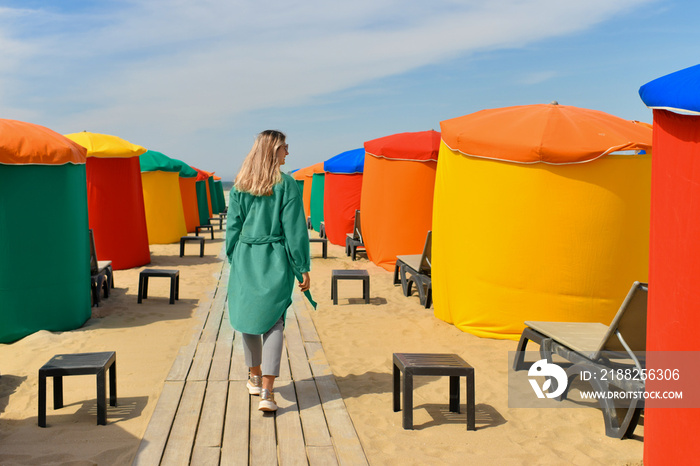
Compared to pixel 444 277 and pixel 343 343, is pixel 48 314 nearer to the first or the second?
pixel 343 343

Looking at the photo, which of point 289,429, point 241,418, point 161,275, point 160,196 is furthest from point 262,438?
point 160,196

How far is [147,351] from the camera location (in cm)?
575

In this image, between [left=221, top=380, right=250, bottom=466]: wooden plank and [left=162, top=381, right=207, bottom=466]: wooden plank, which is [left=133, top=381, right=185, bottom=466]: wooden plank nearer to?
[left=162, top=381, right=207, bottom=466]: wooden plank

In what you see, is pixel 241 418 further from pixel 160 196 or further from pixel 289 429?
pixel 160 196

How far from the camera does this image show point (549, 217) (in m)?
5.95

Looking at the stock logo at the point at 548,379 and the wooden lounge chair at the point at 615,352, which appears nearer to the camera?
the wooden lounge chair at the point at 615,352

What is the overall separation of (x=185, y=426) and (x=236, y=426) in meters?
0.30

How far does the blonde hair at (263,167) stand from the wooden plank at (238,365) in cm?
151

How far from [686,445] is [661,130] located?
4.54 feet

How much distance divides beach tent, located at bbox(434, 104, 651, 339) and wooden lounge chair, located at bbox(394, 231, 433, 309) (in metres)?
1.52

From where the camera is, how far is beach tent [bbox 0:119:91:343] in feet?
19.4

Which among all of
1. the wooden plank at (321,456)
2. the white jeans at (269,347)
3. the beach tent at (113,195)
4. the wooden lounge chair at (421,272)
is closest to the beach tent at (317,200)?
the beach tent at (113,195)

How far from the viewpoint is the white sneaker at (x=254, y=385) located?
A: 4340 mm

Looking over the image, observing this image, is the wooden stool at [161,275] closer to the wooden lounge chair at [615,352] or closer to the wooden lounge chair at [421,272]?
the wooden lounge chair at [421,272]
